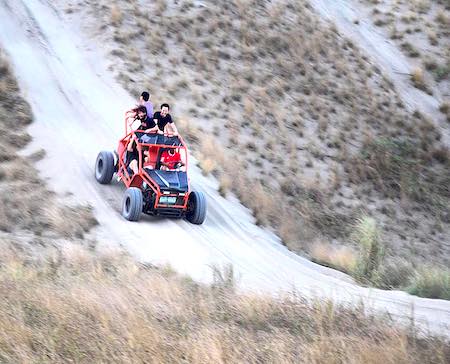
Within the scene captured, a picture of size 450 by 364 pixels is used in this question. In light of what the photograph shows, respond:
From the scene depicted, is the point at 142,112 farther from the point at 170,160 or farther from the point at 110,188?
the point at 110,188

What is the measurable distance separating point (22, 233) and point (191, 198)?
12.2 ft

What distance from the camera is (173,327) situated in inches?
244

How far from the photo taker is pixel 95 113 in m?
19.0

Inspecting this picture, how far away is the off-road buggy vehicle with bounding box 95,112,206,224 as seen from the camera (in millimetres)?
13531

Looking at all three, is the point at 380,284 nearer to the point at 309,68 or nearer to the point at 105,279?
the point at 105,279

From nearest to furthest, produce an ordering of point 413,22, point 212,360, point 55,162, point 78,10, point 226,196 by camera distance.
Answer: point 212,360
point 55,162
point 226,196
point 78,10
point 413,22

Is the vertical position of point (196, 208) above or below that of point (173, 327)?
below

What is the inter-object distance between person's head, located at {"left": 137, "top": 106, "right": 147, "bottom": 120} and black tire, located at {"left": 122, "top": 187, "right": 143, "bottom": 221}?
6.27 ft

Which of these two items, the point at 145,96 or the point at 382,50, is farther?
the point at 382,50

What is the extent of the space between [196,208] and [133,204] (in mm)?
1373

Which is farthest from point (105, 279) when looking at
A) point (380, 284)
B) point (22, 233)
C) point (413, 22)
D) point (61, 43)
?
point (413, 22)

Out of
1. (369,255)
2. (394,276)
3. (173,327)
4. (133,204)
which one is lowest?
(133,204)

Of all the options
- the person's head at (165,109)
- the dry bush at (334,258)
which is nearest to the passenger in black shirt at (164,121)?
the person's head at (165,109)

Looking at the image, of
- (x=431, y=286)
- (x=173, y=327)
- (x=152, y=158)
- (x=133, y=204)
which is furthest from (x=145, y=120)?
(x=173, y=327)
